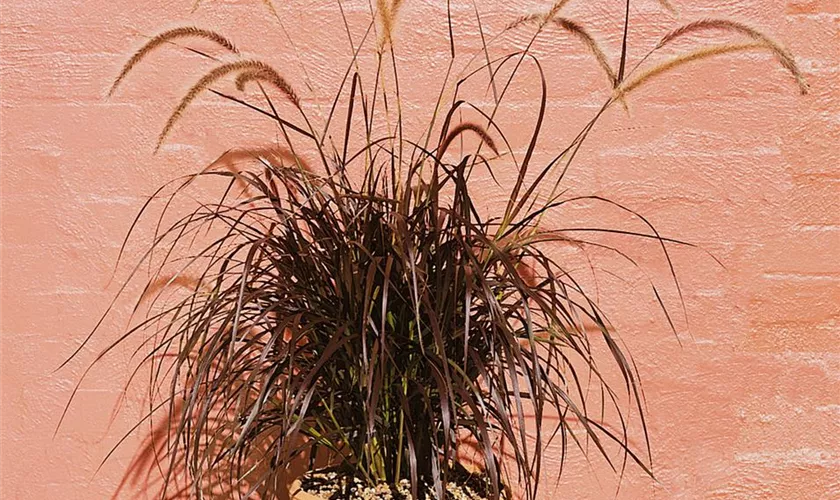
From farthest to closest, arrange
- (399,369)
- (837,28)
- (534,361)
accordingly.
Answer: (837,28) < (399,369) < (534,361)

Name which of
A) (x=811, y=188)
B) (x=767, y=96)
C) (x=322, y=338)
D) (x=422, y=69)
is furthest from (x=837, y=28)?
(x=322, y=338)

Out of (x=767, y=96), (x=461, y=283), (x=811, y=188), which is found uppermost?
(x=767, y=96)

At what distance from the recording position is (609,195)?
1705 mm

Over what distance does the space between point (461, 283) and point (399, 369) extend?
140mm

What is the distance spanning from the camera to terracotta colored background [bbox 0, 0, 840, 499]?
1698mm

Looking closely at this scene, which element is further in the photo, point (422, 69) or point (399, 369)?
point (422, 69)

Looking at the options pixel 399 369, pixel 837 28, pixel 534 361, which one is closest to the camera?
pixel 534 361

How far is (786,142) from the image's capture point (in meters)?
1.71

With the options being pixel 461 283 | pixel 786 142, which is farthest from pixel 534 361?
pixel 786 142

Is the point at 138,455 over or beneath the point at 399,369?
beneath

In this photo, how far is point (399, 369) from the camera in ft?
4.26

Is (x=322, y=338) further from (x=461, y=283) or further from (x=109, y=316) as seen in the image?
(x=109, y=316)

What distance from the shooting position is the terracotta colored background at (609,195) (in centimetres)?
170

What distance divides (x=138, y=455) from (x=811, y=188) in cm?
122
